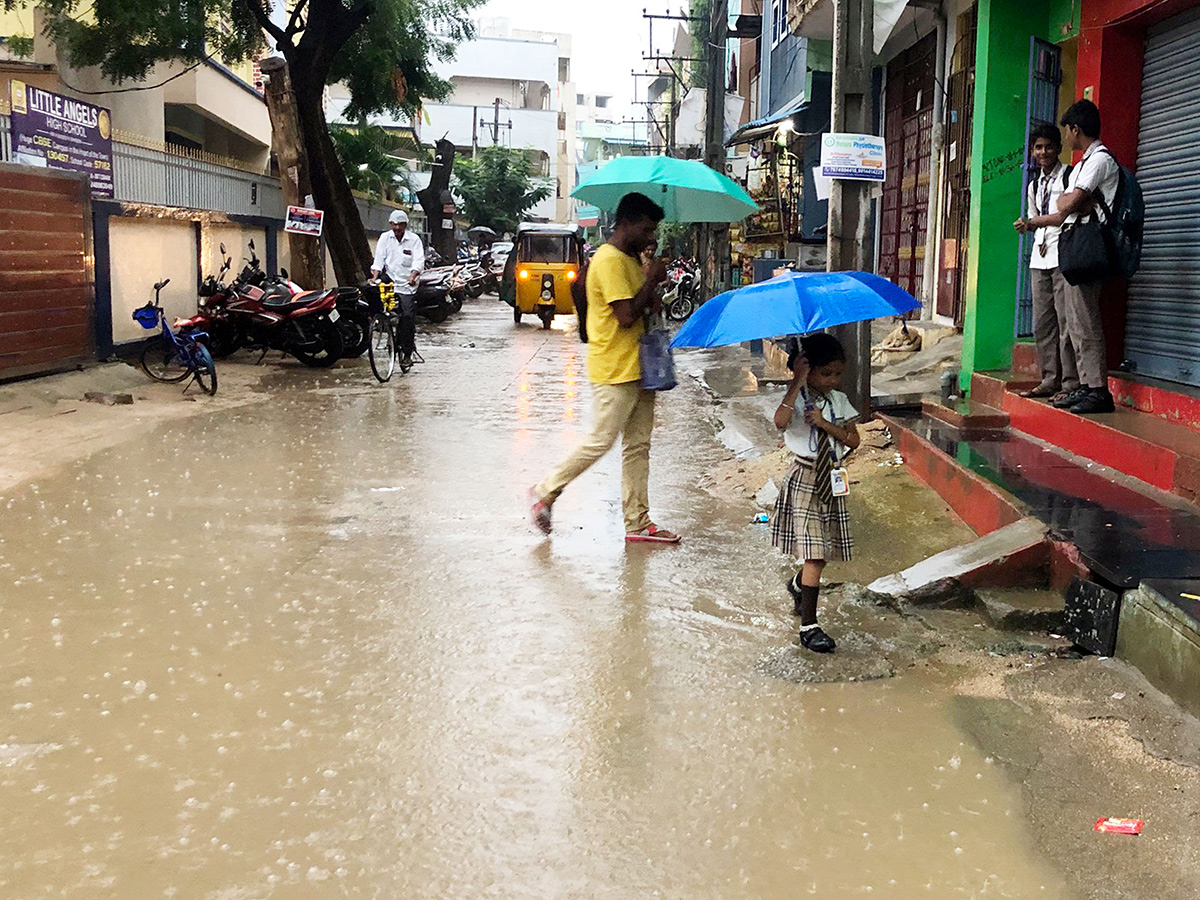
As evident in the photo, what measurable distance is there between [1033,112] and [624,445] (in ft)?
14.9

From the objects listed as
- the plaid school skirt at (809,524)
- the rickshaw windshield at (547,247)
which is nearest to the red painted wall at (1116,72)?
the plaid school skirt at (809,524)

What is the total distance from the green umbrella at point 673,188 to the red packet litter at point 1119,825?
4.49m

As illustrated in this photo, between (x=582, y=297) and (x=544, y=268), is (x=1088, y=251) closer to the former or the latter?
(x=582, y=297)

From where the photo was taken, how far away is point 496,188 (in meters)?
56.6

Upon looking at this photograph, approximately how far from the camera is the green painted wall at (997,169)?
884 centimetres

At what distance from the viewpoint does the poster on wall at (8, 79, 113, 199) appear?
37.1 ft

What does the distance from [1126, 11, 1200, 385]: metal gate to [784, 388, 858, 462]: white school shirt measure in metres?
3.47

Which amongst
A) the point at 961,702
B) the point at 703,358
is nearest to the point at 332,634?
the point at 961,702

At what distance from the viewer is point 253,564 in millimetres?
5754

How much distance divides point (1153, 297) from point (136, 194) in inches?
451

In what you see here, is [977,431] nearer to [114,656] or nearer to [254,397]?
[114,656]

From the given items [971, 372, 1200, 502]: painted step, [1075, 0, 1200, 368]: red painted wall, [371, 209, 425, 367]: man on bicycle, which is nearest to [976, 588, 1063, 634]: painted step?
[971, 372, 1200, 502]: painted step

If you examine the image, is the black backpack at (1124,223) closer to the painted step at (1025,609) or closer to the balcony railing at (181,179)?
the painted step at (1025,609)

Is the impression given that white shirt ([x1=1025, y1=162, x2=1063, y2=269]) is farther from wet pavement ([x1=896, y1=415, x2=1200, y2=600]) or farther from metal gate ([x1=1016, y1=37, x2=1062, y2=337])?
wet pavement ([x1=896, y1=415, x2=1200, y2=600])
